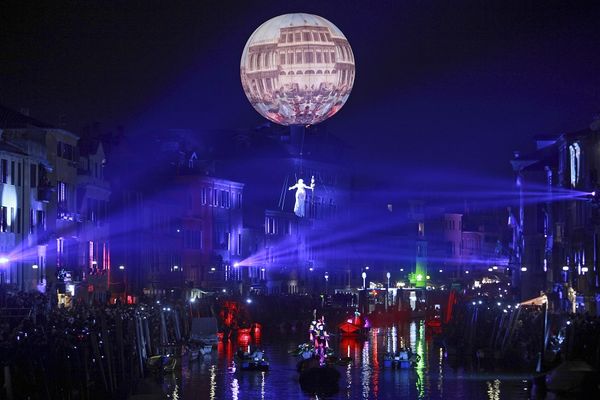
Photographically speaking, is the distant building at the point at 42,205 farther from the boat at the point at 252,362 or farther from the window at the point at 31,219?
the boat at the point at 252,362

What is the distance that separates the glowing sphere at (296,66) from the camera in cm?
5778

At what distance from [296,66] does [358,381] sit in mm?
17227

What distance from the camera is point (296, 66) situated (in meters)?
57.9

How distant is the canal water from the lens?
6169cm

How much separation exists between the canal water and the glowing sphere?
12213 mm

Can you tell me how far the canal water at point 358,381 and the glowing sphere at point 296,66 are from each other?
12.2 m

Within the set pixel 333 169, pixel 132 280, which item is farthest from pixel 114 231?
pixel 333 169

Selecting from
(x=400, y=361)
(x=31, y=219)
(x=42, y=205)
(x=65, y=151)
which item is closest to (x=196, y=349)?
(x=42, y=205)

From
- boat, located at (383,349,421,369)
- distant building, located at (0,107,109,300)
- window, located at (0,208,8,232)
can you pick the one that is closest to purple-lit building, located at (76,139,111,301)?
distant building, located at (0,107,109,300)

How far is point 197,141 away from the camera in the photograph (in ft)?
422

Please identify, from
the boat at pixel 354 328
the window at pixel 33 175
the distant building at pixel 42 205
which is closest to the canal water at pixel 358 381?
the distant building at pixel 42 205

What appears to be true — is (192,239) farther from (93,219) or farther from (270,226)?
(270,226)

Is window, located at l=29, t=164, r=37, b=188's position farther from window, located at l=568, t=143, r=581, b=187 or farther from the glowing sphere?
window, located at l=568, t=143, r=581, b=187

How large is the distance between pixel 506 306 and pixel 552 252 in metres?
11.6
